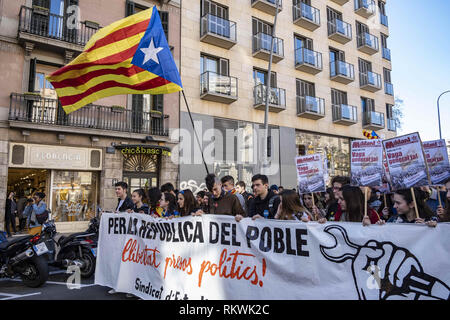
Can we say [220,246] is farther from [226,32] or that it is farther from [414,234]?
[226,32]

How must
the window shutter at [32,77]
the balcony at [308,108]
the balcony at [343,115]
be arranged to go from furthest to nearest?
the balcony at [343,115] → the balcony at [308,108] → the window shutter at [32,77]

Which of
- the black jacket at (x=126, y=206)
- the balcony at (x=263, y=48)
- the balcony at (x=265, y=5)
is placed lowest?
the black jacket at (x=126, y=206)

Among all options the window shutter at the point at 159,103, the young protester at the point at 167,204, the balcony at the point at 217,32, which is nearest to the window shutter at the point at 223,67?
the balcony at the point at 217,32

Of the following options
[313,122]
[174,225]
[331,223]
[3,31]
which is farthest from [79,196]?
[313,122]

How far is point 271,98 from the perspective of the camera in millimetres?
18766

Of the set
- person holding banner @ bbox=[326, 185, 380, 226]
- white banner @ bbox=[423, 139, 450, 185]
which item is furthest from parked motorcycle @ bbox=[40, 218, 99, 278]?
white banner @ bbox=[423, 139, 450, 185]

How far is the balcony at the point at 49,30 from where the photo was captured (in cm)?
1242

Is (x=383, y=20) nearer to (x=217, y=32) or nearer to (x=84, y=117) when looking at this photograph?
(x=217, y=32)

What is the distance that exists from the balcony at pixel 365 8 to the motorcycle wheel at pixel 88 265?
26.2m

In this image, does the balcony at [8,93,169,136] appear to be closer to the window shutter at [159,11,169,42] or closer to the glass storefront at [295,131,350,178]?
the window shutter at [159,11,169,42]

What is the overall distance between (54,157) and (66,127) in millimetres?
1267

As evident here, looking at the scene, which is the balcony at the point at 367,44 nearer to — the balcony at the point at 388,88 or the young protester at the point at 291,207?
the balcony at the point at 388,88

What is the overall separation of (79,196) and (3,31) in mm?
6838

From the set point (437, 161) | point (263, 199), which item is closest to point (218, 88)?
point (263, 199)
